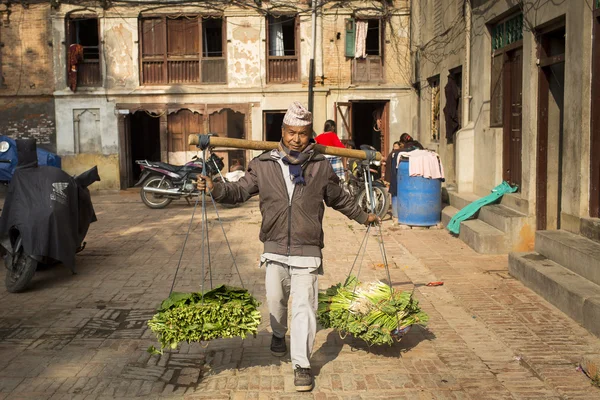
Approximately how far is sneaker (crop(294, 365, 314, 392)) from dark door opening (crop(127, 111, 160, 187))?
19955 mm

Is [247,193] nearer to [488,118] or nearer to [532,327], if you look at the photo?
[532,327]

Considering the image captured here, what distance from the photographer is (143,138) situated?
25.0 meters

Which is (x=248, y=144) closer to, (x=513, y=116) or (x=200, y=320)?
(x=200, y=320)

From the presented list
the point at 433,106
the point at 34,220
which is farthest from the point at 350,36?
the point at 34,220

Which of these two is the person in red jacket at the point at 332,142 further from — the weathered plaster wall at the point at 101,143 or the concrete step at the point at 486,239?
the weathered plaster wall at the point at 101,143

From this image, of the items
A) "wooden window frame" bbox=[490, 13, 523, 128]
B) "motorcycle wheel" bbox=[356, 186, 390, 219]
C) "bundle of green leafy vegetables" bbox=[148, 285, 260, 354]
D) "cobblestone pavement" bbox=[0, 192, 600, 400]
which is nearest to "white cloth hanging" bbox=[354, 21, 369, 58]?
"motorcycle wheel" bbox=[356, 186, 390, 219]

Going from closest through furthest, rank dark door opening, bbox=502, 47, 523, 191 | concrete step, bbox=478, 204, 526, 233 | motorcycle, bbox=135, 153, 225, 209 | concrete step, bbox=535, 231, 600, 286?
concrete step, bbox=535, 231, 600, 286 < concrete step, bbox=478, 204, 526, 233 < dark door opening, bbox=502, 47, 523, 191 < motorcycle, bbox=135, 153, 225, 209

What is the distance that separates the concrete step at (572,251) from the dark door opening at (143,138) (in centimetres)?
1796

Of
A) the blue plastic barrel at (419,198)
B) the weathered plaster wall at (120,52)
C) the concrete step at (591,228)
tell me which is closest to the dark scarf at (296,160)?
the concrete step at (591,228)

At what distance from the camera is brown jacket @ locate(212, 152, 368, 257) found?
482 centimetres

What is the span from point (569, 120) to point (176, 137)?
15827 mm

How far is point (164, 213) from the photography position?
15.3m

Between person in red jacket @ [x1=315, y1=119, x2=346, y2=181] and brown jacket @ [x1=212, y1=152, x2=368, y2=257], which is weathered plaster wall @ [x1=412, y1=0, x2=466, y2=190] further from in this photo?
brown jacket @ [x1=212, y1=152, x2=368, y2=257]

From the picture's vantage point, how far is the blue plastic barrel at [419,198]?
12.1 m
